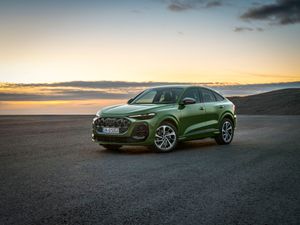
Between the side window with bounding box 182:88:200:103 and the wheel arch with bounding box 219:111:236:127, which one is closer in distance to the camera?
the side window with bounding box 182:88:200:103

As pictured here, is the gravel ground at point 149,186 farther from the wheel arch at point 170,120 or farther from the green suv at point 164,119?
the wheel arch at point 170,120

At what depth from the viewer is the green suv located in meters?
11.4

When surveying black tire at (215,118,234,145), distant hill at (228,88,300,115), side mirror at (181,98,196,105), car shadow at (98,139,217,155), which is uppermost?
side mirror at (181,98,196,105)

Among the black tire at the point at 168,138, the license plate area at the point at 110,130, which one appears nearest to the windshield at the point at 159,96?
the black tire at the point at 168,138

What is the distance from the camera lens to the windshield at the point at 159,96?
40.9ft

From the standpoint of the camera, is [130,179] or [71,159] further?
[71,159]

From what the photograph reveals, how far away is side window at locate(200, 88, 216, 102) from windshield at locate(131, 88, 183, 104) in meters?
0.89

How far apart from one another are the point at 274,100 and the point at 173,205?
217ft

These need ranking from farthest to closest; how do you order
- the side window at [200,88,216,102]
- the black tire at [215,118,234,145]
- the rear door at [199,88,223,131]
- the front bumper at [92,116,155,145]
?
the black tire at [215,118,234,145], the side window at [200,88,216,102], the rear door at [199,88,223,131], the front bumper at [92,116,155,145]

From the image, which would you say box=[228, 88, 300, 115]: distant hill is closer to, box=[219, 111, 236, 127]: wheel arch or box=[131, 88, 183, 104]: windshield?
box=[219, 111, 236, 127]: wheel arch

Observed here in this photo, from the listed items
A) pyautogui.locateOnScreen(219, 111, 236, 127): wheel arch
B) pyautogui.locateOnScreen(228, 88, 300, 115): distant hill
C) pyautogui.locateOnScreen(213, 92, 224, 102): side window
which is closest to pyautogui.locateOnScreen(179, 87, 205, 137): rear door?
pyautogui.locateOnScreen(213, 92, 224, 102): side window

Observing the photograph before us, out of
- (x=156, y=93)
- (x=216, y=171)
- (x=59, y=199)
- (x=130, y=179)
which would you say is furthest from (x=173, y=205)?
(x=156, y=93)

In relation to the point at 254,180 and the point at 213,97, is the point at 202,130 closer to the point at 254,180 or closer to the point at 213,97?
the point at 213,97

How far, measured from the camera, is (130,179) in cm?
793
